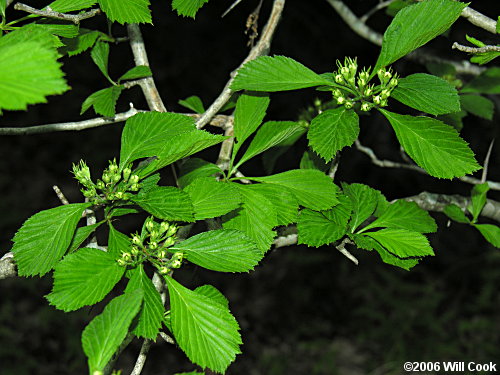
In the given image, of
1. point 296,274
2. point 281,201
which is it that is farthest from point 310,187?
point 296,274

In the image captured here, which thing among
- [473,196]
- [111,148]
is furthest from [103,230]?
[473,196]

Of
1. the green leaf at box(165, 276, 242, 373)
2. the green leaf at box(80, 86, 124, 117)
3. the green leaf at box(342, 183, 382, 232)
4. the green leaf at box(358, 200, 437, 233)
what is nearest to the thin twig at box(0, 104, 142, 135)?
the green leaf at box(80, 86, 124, 117)

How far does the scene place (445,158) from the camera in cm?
114

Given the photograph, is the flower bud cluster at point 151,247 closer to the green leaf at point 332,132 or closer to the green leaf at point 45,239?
the green leaf at point 45,239

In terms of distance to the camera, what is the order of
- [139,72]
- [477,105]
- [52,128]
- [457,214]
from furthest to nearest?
[477,105] → [457,214] → [139,72] → [52,128]

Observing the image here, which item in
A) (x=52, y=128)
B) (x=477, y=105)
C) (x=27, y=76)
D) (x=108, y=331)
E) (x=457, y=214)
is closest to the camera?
(x=27, y=76)

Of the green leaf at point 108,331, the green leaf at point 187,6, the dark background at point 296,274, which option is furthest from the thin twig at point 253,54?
the dark background at point 296,274

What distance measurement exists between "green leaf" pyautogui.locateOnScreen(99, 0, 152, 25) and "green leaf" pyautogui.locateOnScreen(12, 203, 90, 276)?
1.37 feet

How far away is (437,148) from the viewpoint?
1.15 metres

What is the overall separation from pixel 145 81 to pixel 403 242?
85 centimetres

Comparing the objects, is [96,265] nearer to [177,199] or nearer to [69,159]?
[177,199]

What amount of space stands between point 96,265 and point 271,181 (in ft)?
1.51

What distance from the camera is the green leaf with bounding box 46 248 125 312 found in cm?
98

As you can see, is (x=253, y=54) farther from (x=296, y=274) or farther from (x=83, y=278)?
(x=296, y=274)
